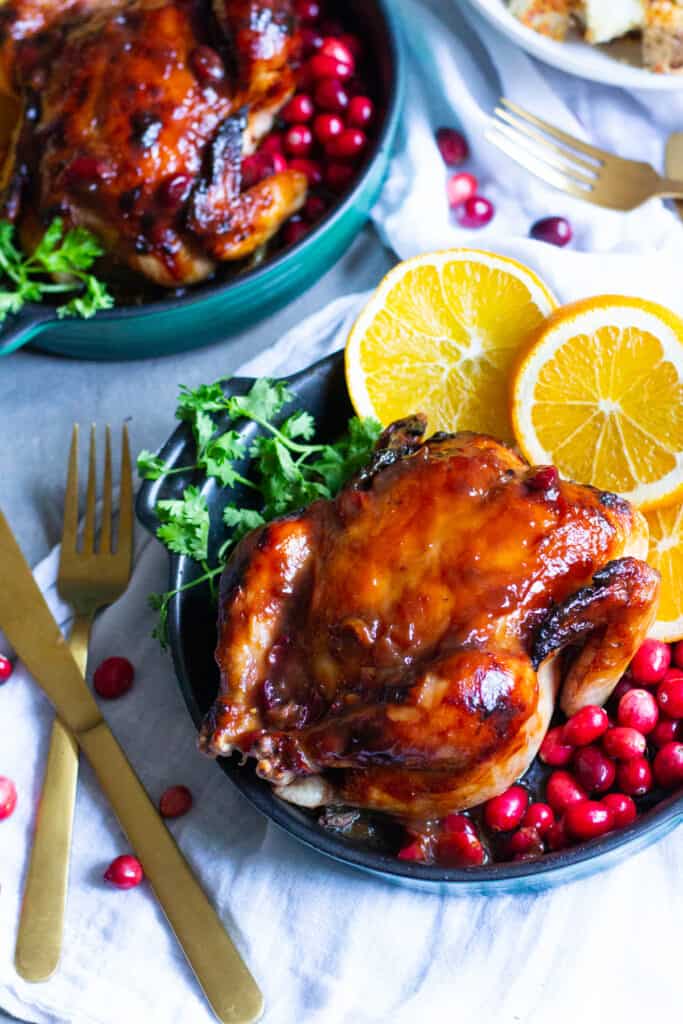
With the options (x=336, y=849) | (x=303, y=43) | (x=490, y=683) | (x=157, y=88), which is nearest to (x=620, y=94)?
(x=303, y=43)

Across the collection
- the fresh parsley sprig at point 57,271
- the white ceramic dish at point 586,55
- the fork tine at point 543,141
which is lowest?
the fresh parsley sprig at point 57,271

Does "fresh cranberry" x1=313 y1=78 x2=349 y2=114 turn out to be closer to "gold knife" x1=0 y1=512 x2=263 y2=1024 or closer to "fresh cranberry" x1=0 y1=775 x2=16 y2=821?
"gold knife" x1=0 y1=512 x2=263 y2=1024

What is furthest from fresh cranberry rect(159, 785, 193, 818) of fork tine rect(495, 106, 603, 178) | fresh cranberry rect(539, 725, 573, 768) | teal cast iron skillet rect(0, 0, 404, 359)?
fork tine rect(495, 106, 603, 178)

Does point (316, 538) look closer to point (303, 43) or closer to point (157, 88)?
point (157, 88)

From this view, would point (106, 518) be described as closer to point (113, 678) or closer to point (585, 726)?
point (113, 678)

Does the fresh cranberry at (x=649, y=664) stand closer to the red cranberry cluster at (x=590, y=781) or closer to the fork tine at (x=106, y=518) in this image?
the red cranberry cluster at (x=590, y=781)

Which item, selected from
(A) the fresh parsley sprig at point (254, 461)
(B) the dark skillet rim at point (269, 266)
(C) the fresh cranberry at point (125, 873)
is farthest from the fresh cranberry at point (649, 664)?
(B) the dark skillet rim at point (269, 266)

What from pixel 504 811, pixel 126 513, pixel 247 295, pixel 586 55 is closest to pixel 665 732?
pixel 504 811
